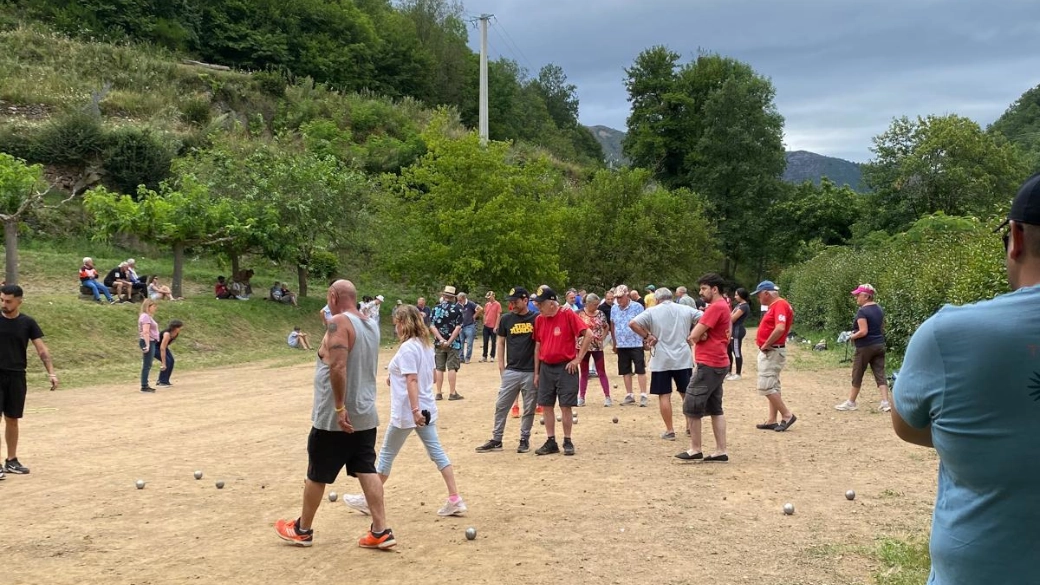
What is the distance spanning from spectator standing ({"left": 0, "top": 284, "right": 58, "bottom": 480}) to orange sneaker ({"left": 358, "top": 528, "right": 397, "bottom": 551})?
4705 mm

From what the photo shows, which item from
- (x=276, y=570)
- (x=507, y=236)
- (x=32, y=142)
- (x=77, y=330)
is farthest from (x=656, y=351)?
(x=32, y=142)

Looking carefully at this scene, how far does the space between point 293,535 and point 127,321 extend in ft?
61.0

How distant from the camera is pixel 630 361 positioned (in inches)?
584

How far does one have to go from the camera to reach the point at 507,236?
34.2 meters

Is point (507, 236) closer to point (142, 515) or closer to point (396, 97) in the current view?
point (142, 515)

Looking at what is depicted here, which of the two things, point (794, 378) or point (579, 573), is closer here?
point (579, 573)

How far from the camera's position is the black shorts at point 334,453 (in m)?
6.28

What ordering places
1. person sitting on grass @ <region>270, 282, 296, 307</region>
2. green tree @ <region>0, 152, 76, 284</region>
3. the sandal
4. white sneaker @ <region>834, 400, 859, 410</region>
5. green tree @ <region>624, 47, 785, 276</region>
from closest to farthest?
the sandal
white sneaker @ <region>834, 400, 859, 410</region>
green tree @ <region>0, 152, 76, 284</region>
person sitting on grass @ <region>270, 282, 296, 307</region>
green tree @ <region>624, 47, 785, 276</region>

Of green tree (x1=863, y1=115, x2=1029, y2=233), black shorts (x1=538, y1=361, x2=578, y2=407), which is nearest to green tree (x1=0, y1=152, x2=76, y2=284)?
black shorts (x1=538, y1=361, x2=578, y2=407)

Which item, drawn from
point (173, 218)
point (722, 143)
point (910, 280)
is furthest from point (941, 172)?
point (173, 218)

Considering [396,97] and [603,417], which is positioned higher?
[396,97]

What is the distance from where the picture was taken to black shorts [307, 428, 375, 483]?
6277 mm

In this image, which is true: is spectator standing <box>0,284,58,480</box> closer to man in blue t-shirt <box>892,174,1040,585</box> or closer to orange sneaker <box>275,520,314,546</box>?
orange sneaker <box>275,520,314,546</box>

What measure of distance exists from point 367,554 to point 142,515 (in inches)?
97.4
